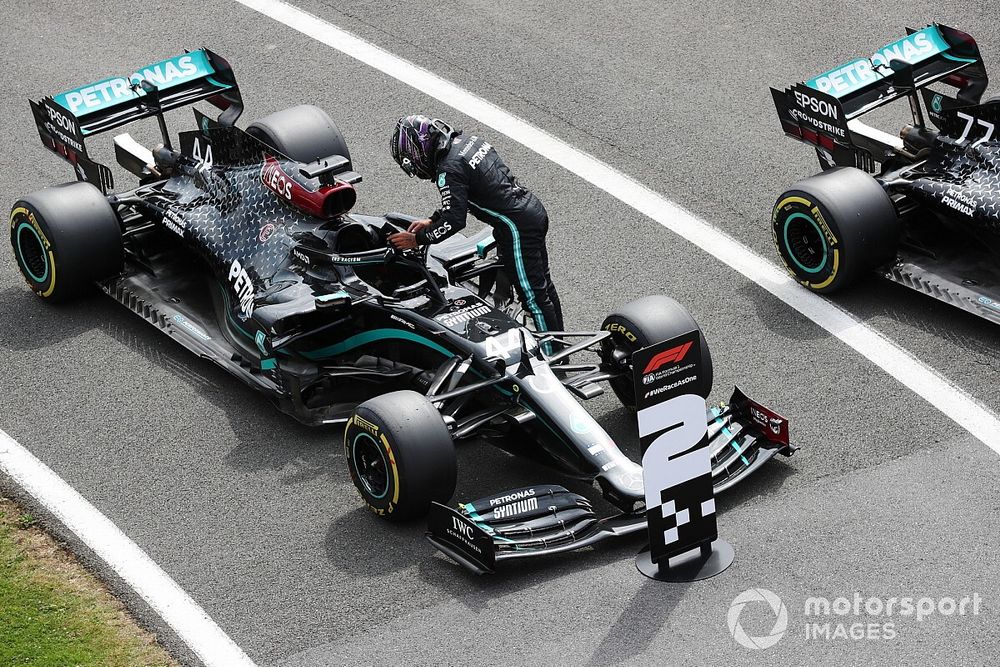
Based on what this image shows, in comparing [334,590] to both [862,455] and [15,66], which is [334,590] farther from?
[15,66]

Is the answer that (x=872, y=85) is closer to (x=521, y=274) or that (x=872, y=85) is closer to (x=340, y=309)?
(x=521, y=274)

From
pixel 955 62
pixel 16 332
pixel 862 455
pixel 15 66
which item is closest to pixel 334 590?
pixel 862 455

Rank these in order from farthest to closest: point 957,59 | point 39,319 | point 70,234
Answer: point 957,59 → point 39,319 → point 70,234

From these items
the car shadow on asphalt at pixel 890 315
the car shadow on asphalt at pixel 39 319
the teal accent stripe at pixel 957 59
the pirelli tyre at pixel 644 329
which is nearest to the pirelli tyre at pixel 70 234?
the car shadow on asphalt at pixel 39 319

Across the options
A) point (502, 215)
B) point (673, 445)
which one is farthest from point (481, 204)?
point (673, 445)

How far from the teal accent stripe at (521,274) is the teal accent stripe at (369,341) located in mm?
949

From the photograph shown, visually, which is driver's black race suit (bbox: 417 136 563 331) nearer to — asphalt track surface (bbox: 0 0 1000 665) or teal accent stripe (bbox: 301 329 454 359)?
teal accent stripe (bbox: 301 329 454 359)

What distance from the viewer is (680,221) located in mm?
12102

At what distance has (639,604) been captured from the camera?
7738mm

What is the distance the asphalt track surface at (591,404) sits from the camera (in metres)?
7.74

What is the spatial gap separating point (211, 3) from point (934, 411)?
33.0 ft

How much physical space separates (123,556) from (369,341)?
224cm

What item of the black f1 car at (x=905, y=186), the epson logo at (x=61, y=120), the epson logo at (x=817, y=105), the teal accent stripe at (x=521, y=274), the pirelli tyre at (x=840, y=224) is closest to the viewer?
the teal accent stripe at (x=521, y=274)

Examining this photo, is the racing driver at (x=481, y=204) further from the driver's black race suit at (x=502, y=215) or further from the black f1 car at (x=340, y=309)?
the black f1 car at (x=340, y=309)
